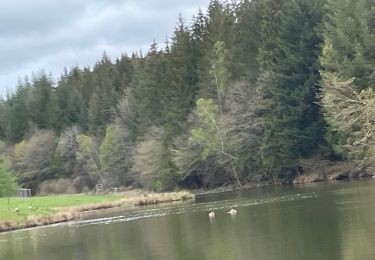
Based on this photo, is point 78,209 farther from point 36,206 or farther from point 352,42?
point 352,42

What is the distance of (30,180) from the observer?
13125 cm

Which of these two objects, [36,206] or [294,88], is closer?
[36,206]

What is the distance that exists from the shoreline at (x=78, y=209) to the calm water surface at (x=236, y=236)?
8287mm

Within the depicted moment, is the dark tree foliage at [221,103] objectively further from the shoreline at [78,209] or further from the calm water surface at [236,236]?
the calm water surface at [236,236]

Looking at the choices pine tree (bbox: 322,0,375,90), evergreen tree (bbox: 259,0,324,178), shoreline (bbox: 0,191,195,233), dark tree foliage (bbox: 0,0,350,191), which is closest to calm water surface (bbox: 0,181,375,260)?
shoreline (bbox: 0,191,195,233)

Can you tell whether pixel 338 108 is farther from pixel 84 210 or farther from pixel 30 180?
pixel 30 180

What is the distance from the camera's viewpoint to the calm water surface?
83.7ft

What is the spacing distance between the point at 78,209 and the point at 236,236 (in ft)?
142

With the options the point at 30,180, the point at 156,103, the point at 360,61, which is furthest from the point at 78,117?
the point at 360,61

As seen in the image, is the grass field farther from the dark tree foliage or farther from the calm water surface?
the dark tree foliage

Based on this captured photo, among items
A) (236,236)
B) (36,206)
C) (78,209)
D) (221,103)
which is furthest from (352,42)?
(236,236)

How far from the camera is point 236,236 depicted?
31.9 metres

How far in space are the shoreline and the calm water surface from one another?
27.2ft

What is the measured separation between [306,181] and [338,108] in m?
22.8
